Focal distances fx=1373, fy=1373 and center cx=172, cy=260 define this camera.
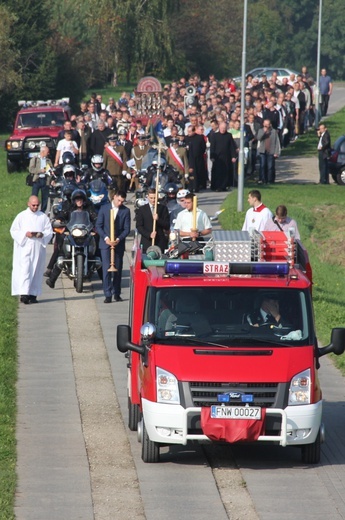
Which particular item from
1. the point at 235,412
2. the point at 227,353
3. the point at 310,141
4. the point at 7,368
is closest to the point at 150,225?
the point at 7,368

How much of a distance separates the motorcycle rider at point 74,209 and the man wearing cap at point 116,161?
25.8 ft

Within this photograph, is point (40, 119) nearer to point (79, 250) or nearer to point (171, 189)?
point (171, 189)

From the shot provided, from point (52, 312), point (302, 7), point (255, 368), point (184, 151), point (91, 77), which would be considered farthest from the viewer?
point (302, 7)

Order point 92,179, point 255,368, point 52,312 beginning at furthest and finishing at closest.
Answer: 1. point 92,179
2. point 52,312
3. point 255,368

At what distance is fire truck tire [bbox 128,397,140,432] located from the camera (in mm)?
14258

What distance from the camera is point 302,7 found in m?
117

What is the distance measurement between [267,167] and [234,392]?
25.9 meters

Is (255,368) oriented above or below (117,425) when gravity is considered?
above

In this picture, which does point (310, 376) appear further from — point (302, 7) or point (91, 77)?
point (302, 7)

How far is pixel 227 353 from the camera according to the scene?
12656 mm

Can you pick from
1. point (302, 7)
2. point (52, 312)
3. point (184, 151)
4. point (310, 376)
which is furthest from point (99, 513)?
point (302, 7)

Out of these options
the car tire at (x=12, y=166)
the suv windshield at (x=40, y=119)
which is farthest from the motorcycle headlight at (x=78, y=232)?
the suv windshield at (x=40, y=119)

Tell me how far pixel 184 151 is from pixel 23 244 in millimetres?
10459

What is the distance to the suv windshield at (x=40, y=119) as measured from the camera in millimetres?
42312
